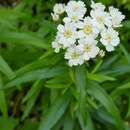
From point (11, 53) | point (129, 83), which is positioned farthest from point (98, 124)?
point (11, 53)

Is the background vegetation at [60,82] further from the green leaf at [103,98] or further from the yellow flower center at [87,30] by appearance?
the yellow flower center at [87,30]

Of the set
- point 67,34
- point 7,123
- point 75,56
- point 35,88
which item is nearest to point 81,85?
point 75,56

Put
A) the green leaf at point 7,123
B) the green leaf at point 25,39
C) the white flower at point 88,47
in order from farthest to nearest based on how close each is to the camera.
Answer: the green leaf at point 7,123
the green leaf at point 25,39
the white flower at point 88,47

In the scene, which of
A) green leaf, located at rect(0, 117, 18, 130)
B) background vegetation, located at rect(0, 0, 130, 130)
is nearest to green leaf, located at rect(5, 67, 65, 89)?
background vegetation, located at rect(0, 0, 130, 130)

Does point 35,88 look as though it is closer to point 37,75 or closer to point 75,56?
point 37,75

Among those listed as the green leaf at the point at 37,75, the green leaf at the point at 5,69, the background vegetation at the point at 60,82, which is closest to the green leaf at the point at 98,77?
the background vegetation at the point at 60,82

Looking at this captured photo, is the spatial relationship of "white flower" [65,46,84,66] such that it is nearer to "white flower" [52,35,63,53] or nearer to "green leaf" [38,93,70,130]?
"white flower" [52,35,63,53]

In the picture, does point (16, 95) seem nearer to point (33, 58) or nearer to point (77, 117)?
point (33, 58)
